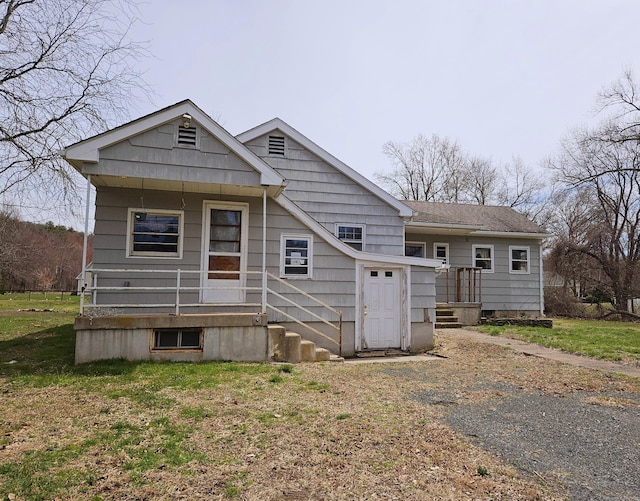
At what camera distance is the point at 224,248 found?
9.48 m

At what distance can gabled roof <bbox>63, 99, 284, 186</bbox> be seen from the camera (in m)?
7.69

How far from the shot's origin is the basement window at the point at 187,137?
8344mm

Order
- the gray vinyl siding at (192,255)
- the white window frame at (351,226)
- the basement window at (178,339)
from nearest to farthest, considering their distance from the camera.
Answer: the basement window at (178,339) < the gray vinyl siding at (192,255) < the white window frame at (351,226)

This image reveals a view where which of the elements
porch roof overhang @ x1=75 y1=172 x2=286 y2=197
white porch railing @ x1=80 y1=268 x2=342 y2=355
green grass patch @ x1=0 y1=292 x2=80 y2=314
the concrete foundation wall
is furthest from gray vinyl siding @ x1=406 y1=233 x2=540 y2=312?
green grass patch @ x1=0 y1=292 x2=80 y2=314

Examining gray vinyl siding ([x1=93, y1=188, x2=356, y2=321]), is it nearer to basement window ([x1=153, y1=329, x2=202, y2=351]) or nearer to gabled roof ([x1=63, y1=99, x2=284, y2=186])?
basement window ([x1=153, y1=329, x2=202, y2=351])

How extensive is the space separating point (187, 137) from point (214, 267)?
2.92 metres

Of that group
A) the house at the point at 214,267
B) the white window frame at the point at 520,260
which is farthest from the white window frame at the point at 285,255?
the white window frame at the point at 520,260

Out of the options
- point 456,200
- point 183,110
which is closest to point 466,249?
point 183,110

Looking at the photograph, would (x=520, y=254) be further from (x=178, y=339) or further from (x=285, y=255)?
(x=178, y=339)

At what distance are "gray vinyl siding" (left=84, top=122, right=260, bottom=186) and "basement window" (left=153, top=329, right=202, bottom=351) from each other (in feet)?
10.0

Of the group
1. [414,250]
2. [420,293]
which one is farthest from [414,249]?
[420,293]

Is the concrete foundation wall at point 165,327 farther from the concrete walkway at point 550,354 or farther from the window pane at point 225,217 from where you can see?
the concrete walkway at point 550,354

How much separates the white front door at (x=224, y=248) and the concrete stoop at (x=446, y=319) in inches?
329

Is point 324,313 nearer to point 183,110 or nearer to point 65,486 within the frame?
point 183,110
